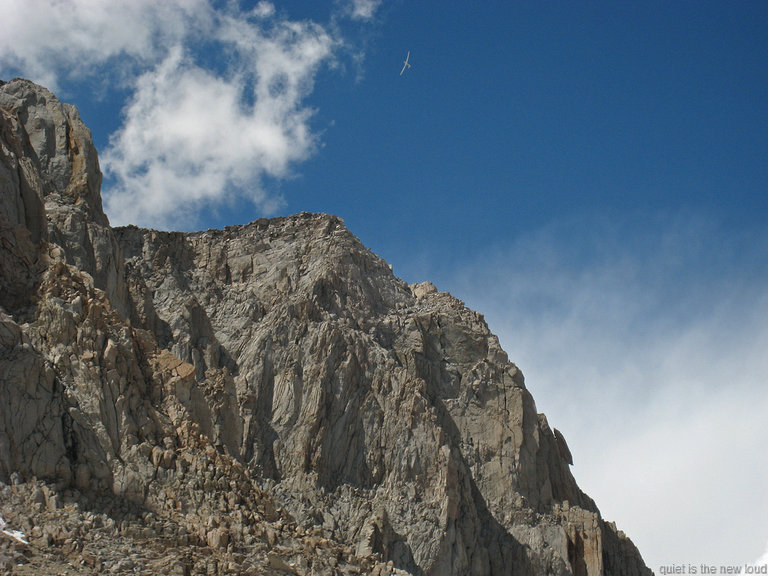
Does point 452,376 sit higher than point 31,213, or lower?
higher

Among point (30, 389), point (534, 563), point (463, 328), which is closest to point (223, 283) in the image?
point (463, 328)

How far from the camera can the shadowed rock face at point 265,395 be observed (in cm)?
4012

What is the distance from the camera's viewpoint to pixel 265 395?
244ft

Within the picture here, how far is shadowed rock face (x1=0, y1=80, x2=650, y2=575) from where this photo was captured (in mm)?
40125

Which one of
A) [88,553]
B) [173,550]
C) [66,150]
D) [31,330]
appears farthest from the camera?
[66,150]

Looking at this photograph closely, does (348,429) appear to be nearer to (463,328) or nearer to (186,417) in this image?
(463,328)

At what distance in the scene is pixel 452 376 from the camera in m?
82.0

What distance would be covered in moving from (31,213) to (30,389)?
508 inches

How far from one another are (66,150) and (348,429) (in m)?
27.2

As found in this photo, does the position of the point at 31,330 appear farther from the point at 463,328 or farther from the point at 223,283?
the point at 463,328

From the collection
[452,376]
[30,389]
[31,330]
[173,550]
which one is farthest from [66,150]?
[452,376]

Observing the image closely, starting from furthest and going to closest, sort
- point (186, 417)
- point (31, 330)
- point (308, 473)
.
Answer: point (308, 473) → point (186, 417) → point (31, 330)

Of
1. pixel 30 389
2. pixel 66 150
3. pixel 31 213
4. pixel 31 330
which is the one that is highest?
pixel 66 150

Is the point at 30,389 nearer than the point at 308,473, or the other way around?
the point at 30,389
